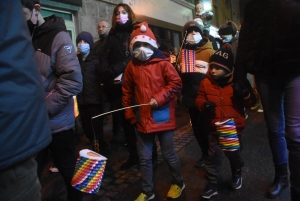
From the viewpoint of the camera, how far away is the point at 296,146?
7.36 ft

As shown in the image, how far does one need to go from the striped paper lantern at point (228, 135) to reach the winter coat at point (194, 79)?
87 centimetres

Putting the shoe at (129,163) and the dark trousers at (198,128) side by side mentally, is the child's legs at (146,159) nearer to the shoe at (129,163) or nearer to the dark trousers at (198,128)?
the dark trousers at (198,128)

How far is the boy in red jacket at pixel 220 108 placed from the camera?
9.11 feet

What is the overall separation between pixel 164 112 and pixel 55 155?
109cm

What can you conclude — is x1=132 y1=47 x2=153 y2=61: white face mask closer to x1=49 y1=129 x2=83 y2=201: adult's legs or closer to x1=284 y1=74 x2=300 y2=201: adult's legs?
x1=49 y1=129 x2=83 y2=201: adult's legs

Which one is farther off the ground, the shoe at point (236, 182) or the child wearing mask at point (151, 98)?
the child wearing mask at point (151, 98)

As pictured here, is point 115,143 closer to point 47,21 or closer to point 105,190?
point 105,190

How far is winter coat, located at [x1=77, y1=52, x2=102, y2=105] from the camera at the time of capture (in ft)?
14.0

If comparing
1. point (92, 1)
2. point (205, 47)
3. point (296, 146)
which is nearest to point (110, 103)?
point (205, 47)

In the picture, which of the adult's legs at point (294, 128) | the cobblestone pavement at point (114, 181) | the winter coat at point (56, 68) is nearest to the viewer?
the adult's legs at point (294, 128)

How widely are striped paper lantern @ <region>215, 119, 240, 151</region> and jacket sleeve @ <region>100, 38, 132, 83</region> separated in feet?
4.88

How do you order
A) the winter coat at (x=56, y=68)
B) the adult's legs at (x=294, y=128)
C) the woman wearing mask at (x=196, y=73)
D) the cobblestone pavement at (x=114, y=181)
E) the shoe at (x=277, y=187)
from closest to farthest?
the adult's legs at (x=294, y=128) < the winter coat at (x=56, y=68) < the shoe at (x=277, y=187) < the cobblestone pavement at (x=114, y=181) < the woman wearing mask at (x=196, y=73)

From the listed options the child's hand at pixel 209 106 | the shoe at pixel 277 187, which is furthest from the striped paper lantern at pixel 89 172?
the shoe at pixel 277 187

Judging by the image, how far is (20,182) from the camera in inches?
45.2
